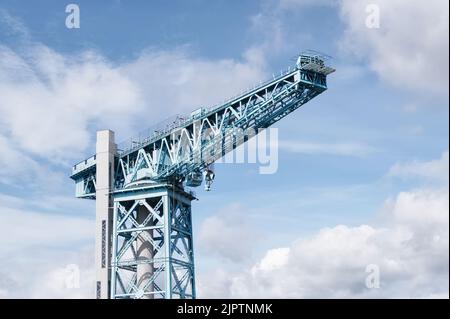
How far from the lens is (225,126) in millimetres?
78875

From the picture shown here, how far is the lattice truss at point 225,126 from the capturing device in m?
76.8

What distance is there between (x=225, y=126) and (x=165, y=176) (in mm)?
8215

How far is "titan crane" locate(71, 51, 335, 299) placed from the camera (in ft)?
255

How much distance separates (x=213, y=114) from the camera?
8012 cm

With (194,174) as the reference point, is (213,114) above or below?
above

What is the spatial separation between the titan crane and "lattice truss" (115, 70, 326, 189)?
3.9 inches

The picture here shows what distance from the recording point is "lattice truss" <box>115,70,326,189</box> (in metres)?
76.8

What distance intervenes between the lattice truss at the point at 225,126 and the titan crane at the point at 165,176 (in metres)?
0.10
